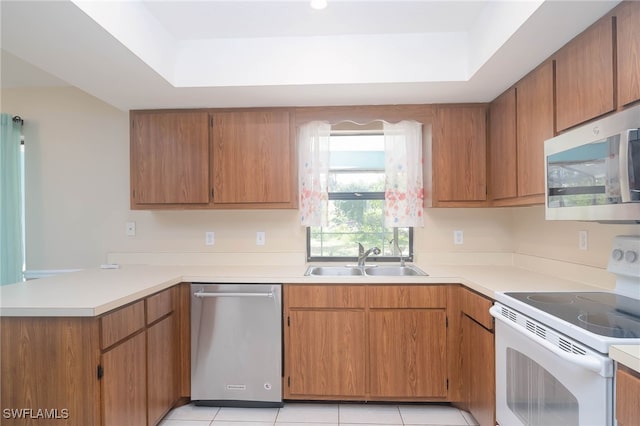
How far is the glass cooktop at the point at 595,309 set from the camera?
1.09m

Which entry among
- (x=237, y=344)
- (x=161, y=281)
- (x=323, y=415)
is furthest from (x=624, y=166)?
(x=161, y=281)

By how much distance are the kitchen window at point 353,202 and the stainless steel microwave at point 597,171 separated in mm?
1314

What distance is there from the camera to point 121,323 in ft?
5.09

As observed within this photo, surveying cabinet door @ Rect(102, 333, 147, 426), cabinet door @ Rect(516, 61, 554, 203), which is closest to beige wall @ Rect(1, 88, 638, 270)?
cabinet door @ Rect(102, 333, 147, 426)

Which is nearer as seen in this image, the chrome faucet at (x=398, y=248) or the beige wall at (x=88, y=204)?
the chrome faucet at (x=398, y=248)

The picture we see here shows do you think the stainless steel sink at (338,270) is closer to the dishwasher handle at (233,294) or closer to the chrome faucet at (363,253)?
the chrome faucet at (363,253)

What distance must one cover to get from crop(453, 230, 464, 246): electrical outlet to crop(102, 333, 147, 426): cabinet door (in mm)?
2286

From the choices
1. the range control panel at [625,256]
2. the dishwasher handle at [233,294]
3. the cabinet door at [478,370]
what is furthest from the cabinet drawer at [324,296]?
the range control panel at [625,256]

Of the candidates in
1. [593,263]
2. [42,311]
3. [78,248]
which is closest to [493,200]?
[593,263]

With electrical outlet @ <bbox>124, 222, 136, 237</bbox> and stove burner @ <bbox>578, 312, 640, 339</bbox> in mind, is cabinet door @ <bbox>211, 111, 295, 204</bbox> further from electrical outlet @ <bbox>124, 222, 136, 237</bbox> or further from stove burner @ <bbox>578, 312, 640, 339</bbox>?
stove burner @ <bbox>578, 312, 640, 339</bbox>

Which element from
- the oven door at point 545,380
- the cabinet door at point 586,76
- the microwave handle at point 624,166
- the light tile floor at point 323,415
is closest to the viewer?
the oven door at point 545,380

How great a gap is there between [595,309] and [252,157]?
212 cm

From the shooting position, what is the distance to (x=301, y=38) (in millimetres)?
1989

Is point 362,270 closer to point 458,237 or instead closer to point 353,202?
point 353,202
